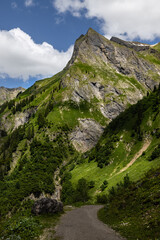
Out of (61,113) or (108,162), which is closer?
(108,162)

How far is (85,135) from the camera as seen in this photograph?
17075 cm

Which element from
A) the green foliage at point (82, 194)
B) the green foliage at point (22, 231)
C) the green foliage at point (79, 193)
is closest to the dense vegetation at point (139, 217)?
the green foliage at point (22, 231)

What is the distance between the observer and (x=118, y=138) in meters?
107

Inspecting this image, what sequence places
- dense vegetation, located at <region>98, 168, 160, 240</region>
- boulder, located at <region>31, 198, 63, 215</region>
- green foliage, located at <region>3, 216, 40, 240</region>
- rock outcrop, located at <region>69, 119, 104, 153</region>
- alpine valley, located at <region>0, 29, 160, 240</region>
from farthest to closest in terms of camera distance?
1. rock outcrop, located at <region>69, 119, 104, 153</region>
2. boulder, located at <region>31, 198, 63, 215</region>
3. alpine valley, located at <region>0, 29, 160, 240</region>
4. green foliage, located at <region>3, 216, 40, 240</region>
5. dense vegetation, located at <region>98, 168, 160, 240</region>

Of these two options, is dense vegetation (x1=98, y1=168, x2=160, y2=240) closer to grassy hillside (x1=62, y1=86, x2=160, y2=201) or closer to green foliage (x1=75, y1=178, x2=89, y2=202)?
grassy hillside (x1=62, y1=86, x2=160, y2=201)

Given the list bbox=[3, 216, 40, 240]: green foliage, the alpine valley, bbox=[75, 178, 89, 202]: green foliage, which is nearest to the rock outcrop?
the alpine valley

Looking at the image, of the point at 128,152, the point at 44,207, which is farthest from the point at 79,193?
the point at 128,152

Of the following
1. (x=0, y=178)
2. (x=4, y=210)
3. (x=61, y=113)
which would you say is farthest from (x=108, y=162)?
(x=61, y=113)

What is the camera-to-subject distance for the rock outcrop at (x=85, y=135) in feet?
524

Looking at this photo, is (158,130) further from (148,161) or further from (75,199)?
(75,199)

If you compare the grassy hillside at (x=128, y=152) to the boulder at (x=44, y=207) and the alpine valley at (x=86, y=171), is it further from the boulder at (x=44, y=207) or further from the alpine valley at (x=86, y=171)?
the boulder at (x=44, y=207)

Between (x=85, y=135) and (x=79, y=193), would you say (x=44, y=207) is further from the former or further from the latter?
(x=85, y=135)

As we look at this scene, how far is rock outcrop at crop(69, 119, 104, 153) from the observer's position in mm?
159625

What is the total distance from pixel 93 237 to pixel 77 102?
18215 centimetres
